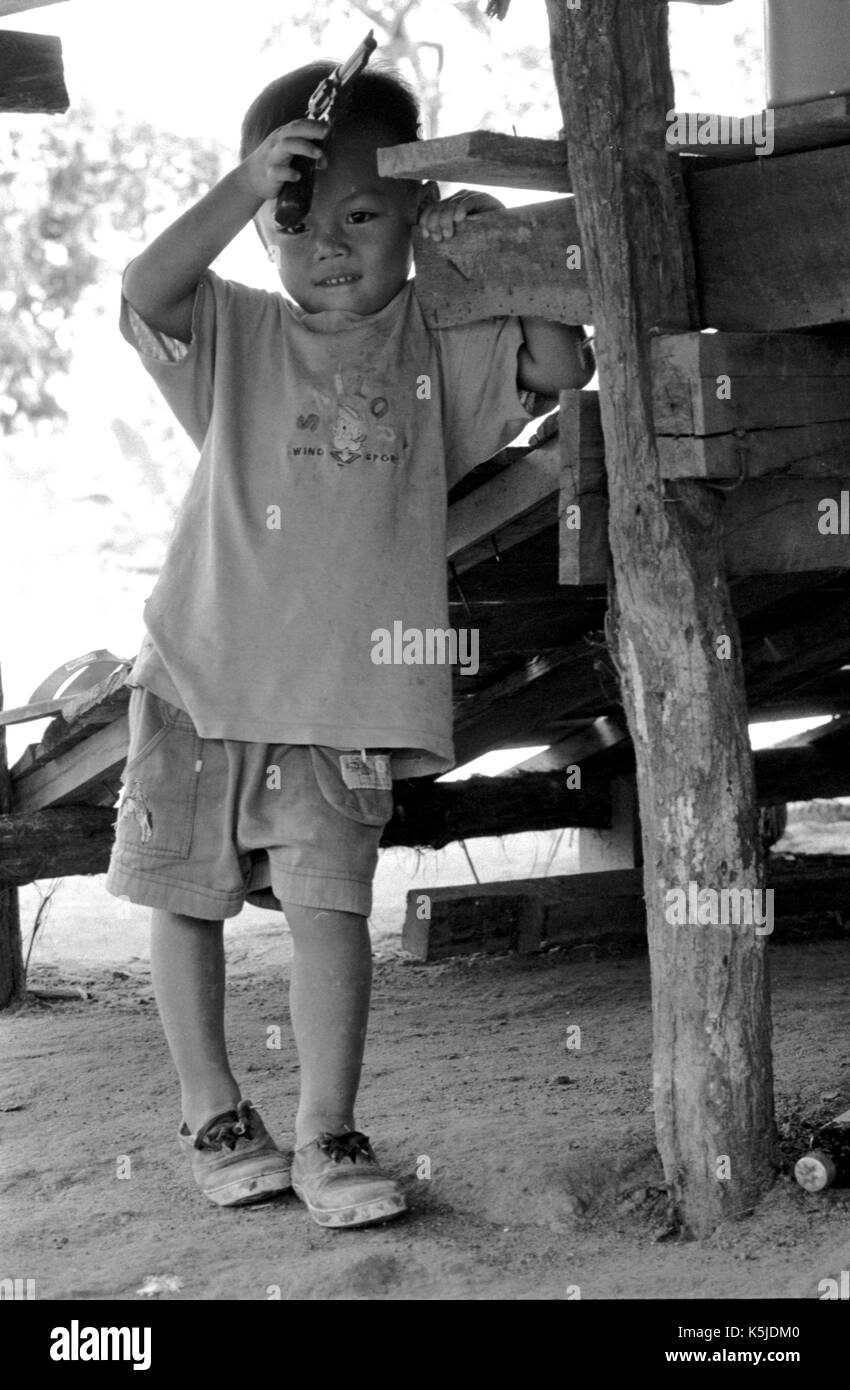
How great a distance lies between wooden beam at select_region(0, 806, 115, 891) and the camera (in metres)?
5.34

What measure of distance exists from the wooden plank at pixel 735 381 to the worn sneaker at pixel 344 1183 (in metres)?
A: 1.40

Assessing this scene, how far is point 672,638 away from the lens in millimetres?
2766

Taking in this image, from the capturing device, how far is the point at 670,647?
2.77 meters

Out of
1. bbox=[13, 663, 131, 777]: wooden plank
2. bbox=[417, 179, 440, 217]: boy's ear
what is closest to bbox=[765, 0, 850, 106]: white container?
bbox=[417, 179, 440, 217]: boy's ear

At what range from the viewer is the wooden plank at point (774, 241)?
107 inches

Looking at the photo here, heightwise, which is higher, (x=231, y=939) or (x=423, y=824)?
(x=423, y=824)

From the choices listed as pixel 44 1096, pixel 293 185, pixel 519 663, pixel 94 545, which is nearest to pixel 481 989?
pixel 519 663

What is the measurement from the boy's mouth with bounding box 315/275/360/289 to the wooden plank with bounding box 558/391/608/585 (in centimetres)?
49

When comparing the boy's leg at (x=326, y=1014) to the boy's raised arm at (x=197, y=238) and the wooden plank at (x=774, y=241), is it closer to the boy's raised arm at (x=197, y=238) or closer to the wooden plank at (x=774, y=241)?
the boy's raised arm at (x=197, y=238)

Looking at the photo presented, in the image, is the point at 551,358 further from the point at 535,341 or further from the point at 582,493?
the point at 582,493

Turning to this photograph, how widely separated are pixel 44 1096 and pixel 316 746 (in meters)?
1.72

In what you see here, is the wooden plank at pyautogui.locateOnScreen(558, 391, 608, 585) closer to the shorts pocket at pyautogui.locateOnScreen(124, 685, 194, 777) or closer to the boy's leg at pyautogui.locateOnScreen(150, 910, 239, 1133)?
the shorts pocket at pyautogui.locateOnScreen(124, 685, 194, 777)

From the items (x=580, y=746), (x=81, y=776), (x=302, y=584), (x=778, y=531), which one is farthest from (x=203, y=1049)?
(x=580, y=746)
